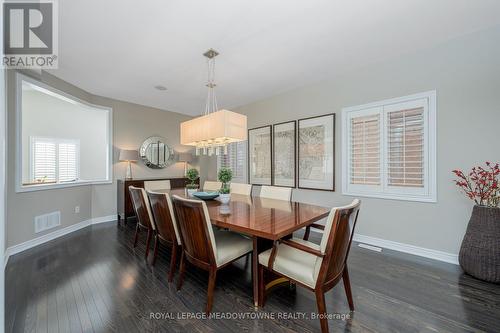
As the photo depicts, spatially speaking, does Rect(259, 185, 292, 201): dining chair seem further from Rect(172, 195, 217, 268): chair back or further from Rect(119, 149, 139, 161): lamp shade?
Rect(119, 149, 139, 161): lamp shade

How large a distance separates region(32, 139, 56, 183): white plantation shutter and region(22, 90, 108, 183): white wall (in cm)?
13

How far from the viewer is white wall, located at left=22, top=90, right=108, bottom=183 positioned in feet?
16.9

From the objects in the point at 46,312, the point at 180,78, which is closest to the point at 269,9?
the point at 180,78

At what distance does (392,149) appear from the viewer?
298cm

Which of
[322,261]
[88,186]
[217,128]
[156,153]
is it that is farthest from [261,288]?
[156,153]

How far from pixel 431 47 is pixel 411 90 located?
0.53m

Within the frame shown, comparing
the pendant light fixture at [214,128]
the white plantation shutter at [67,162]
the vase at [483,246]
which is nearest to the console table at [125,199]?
the pendant light fixture at [214,128]

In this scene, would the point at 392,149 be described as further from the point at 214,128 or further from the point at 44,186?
the point at 44,186

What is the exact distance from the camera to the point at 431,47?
2668 mm

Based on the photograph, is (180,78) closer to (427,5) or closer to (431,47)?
(427,5)

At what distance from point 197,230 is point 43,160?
6148 millimetres

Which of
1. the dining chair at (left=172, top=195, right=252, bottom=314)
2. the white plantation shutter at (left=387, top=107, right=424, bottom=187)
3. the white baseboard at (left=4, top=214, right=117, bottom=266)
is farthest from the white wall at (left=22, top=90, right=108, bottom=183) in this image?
the white plantation shutter at (left=387, top=107, right=424, bottom=187)

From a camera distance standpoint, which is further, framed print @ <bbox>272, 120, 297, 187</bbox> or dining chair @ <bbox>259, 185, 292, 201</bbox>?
framed print @ <bbox>272, 120, 297, 187</bbox>

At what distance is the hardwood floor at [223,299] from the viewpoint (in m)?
1.61
